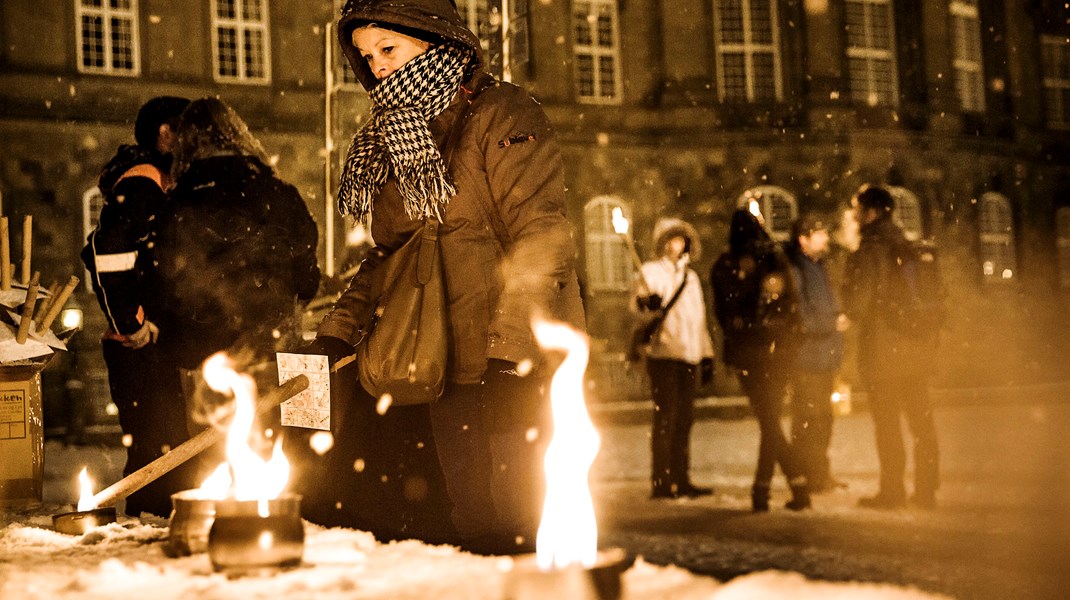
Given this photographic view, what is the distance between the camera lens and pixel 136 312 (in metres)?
4.60

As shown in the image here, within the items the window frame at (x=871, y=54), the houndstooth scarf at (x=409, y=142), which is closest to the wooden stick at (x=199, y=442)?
the houndstooth scarf at (x=409, y=142)

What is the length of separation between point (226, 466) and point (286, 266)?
1941 millimetres

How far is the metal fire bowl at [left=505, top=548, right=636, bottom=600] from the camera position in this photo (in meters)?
1.26

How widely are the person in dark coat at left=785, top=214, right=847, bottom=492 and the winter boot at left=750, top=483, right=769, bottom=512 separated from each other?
1.25 feet

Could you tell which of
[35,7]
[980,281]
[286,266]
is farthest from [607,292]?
[286,266]

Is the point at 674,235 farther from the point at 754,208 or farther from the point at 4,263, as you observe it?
the point at 4,263

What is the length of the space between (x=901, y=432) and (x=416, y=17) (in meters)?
5.09

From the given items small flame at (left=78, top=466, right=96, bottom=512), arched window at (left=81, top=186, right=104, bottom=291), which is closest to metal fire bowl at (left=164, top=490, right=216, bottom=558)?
small flame at (left=78, top=466, right=96, bottom=512)

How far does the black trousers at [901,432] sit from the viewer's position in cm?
703

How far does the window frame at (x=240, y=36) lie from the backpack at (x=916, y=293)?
52.6ft

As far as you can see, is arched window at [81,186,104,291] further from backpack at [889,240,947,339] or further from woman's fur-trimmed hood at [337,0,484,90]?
woman's fur-trimmed hood at [337,0,484,90]

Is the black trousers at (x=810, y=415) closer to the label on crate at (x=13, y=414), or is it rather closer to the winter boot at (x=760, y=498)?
the winter boot at (x=760, y=498)

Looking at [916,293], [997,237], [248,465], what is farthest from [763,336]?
[997,237]

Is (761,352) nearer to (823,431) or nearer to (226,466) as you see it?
(823,431)
